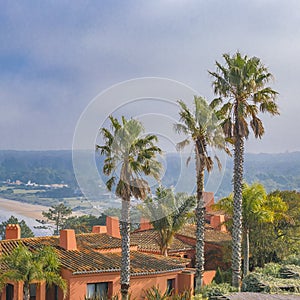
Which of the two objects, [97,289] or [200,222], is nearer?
[97,289]

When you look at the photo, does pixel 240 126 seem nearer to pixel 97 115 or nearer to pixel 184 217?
pixel 97 115

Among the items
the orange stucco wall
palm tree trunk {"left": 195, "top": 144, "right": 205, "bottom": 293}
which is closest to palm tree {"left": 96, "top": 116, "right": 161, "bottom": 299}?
the orange stucco wall

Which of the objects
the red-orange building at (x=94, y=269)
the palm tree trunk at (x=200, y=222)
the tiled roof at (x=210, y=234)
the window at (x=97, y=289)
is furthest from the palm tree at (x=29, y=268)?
the tiled roof at (x=210, y=234)

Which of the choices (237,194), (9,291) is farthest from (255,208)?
(9,291)

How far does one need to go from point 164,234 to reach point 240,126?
12121 millimetres

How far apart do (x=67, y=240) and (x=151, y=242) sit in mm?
10231

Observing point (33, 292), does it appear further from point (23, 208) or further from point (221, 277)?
point (23, 208)

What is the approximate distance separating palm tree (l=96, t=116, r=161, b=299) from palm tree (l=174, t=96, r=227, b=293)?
288 cm

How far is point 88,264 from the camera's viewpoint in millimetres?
22969

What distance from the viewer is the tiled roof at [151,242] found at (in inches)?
1286

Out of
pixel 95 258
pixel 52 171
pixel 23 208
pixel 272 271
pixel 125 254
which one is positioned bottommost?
pixel 272 271

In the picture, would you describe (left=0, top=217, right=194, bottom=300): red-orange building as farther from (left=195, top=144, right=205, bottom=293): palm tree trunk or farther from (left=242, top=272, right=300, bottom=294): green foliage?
(left=242, top=272, right=300, bottom=294): green foliage

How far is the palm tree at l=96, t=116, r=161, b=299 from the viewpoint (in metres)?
20.3

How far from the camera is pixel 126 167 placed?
2030 centimetres
